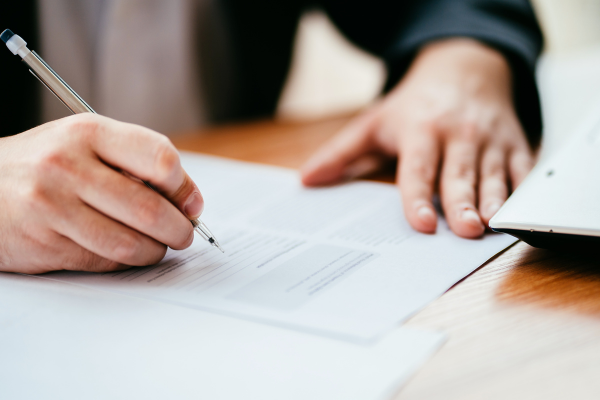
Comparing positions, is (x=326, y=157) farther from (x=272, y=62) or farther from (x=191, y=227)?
(x=272, y=62)

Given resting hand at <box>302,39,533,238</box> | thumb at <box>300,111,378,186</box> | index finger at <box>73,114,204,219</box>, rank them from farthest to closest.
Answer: thumb at <box>300,111,378,186</box> → resting hand at <box>302,39,533,238</box> → index finger at <box>73,114,204,219</box>

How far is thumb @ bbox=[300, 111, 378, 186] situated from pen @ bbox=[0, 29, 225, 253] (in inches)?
8.8

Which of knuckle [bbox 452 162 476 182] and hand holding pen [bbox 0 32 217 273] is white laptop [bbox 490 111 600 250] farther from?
hand holding pen [bbox 0 32 217 273]

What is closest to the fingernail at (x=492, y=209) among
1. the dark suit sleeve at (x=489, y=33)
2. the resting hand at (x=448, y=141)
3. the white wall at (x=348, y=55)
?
the resting hand at (x=448, y=141)

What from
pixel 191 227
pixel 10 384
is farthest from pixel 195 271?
pixel 10 384

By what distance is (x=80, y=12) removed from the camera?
882mm

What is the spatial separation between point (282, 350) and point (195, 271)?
0.12 m

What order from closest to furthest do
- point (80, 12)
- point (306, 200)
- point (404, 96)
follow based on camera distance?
point (306, 200) → point (404, 96) → point (80, 12)

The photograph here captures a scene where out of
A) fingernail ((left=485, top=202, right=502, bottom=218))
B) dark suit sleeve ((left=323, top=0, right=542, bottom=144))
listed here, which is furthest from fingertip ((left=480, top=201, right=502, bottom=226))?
dark suit sleeve ((left=323, top=0, right=542, bottom=144))

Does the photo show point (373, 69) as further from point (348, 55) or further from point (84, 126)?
point (84, 126)

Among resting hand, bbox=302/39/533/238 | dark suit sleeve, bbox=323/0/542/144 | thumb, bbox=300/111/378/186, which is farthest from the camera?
dark suit sleeve, bbox=323/0/542/144

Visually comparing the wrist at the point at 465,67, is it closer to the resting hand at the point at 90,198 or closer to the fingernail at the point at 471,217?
the fingernail at the point at 471,217

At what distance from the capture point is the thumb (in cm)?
58

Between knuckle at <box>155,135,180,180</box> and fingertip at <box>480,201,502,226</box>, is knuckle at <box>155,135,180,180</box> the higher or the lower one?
the higher one
